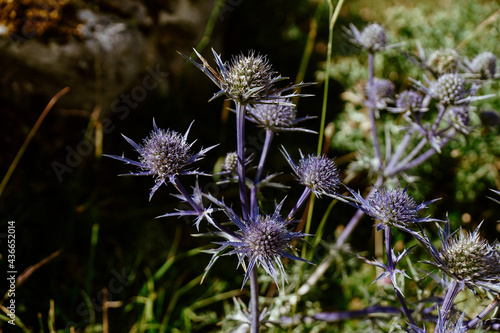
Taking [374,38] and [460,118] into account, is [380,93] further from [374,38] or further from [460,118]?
[460,118]

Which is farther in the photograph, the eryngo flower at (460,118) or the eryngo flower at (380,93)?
the eryngo flower at (380,93)

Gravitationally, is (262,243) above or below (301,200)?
below

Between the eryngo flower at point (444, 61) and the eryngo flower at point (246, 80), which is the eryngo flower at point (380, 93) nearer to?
the eryngo flower at point (444, 61)

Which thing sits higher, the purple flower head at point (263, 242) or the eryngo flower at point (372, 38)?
the eryngo flower at point (372, 38)

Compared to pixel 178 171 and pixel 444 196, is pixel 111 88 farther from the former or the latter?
pixel 444 196

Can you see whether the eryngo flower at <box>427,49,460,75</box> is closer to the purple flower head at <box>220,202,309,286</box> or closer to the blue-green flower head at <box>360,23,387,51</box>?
the blue-green flower head at <box>360,23,387,51</box>

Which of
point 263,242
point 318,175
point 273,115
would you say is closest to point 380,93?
point 273,115

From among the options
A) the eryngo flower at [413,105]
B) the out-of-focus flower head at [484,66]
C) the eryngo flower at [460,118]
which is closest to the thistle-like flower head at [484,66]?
the out-of-focus flower head at [484,66]

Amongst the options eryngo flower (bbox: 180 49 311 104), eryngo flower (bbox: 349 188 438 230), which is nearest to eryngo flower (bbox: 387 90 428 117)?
eryngo flower (bbox: 349 188 438 230)
